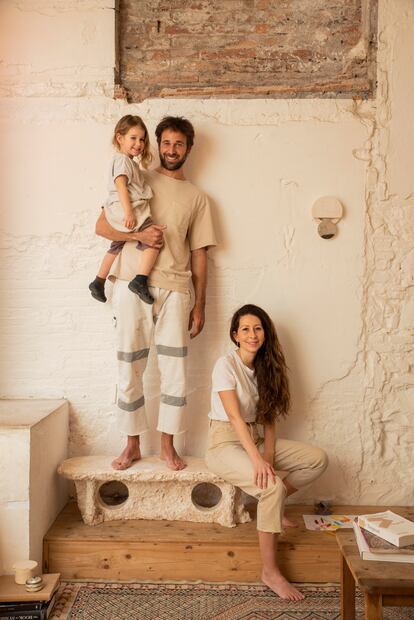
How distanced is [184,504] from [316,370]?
3.15 feet

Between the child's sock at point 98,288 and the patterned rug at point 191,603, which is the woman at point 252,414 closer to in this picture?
the patterned rug at point 191,603

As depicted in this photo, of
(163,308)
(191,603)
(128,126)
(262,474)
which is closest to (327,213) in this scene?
(163,308)

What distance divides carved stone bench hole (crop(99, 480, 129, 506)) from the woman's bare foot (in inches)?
11.9

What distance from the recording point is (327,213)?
3.08 metres

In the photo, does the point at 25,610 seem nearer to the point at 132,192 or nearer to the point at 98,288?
the point at 98,288

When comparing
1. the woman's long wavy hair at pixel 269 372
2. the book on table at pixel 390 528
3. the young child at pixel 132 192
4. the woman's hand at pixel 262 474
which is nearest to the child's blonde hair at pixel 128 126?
the young child at pixel 132 192

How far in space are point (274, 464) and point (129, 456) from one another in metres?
0.70

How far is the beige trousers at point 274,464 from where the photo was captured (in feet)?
8.27

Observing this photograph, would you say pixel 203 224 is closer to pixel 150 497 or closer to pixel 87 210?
pixel 87 210

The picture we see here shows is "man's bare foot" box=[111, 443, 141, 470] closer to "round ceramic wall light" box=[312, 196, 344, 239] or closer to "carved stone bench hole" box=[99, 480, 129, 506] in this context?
"carved stone bench hole" box=[99, 480, 129, 506]

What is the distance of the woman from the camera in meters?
2.66

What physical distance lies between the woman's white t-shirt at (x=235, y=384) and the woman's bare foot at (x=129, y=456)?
0.42 metres

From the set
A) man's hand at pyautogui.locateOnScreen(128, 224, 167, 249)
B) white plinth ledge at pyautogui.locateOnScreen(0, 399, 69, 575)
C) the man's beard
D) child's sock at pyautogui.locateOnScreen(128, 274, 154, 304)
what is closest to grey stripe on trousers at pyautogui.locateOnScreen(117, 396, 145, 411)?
white plinth ledge at pyautogui.locateOnScreen(0, 399, 69, 575)

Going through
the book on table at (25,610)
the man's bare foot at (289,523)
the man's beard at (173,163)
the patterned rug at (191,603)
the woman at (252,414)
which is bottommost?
the patterned rug at (191,603)
